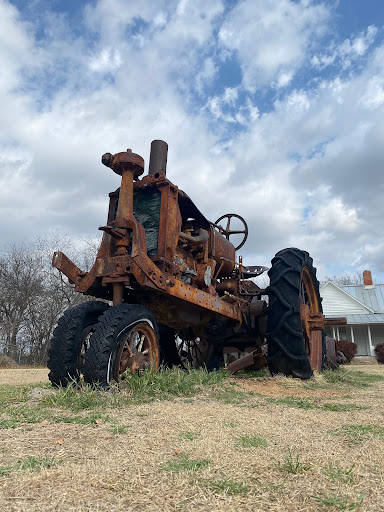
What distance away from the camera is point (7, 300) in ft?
93.9

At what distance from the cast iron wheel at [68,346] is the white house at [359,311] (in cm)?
2372

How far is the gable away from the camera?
28.0 metres

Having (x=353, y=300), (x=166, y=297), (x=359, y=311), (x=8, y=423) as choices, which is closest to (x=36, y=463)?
(x=8, y=423)

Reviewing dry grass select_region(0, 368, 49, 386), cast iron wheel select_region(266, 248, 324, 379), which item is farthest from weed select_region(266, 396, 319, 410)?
dry grass select_region(0, 368, 49, 386)

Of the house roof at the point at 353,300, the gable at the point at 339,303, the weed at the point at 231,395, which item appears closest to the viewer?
the weed at the point at 231,395

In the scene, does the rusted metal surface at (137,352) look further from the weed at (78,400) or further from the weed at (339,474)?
the weed at (339,474)

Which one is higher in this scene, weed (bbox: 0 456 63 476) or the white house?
the white house

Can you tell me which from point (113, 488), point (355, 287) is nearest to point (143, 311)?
point (113, 488)

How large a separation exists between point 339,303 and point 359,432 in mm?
28320

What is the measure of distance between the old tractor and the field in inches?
22.2

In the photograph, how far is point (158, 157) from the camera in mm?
5770

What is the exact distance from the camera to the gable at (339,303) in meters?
28.0

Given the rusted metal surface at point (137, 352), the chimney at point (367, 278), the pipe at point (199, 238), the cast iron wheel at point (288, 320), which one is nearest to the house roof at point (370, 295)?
the chimney at point (367, 278)

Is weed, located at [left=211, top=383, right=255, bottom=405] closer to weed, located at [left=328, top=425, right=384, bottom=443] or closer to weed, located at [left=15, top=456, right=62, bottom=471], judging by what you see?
weed, located at [left=328, top=425, right=384, bottom=443]
